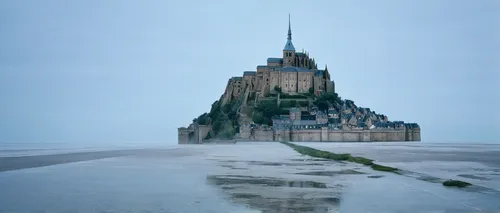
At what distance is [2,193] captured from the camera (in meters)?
21.1

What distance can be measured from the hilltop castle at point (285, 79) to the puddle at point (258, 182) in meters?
82.4

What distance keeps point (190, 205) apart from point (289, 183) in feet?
23.3

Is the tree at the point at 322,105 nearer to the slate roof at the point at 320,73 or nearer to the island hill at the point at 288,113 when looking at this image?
the island hill at the point at 288,113

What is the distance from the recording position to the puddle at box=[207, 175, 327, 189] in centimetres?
2369

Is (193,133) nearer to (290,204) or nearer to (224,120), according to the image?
(224,120)

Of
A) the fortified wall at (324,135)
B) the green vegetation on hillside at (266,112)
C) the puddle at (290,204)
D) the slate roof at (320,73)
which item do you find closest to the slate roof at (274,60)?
the slate roof at (320,73)

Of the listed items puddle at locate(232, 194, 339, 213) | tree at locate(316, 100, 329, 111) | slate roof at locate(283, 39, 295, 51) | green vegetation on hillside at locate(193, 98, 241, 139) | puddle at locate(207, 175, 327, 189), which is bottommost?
puddle at locate(232, 194, 339, 213)

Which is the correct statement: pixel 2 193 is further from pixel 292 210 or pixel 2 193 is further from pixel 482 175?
pixel 482 175

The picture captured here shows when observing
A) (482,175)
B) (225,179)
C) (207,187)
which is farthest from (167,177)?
(482,175)

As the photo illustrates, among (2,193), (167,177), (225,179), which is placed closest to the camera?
(2,193)

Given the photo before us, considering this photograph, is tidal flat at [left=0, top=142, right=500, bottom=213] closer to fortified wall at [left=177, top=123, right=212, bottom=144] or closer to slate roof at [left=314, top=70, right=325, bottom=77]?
fortified wall at [left=177, top=123, right=212, bottom=144]

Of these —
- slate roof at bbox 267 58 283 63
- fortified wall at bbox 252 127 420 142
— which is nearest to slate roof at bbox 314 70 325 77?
slate roof at bbox 267 58 283 63

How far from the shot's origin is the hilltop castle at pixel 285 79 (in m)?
111

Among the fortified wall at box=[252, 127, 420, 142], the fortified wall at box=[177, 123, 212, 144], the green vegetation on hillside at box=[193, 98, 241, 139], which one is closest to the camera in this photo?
the fortified wall at box=[252, 127, 420, 142]
